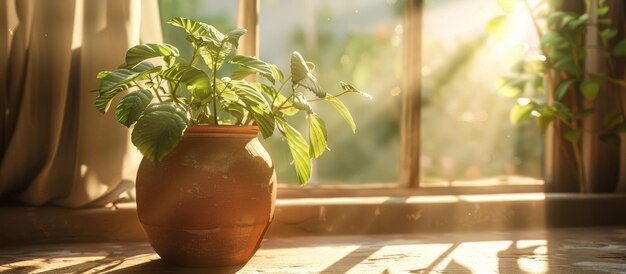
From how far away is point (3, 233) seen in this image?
171 centimetres

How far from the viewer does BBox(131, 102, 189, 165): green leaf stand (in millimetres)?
1186

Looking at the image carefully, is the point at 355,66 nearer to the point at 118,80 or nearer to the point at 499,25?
the point at 499,25

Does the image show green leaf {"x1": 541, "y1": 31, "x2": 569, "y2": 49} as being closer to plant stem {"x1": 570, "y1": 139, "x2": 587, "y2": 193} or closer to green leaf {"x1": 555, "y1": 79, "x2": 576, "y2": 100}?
green leaf {"x1": 555, "y1": 79, "x2": 576, "y2": 100}

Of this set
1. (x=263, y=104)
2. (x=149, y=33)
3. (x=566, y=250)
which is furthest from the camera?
(x=149, y=33)

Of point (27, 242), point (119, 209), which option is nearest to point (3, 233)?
point (27, 242)

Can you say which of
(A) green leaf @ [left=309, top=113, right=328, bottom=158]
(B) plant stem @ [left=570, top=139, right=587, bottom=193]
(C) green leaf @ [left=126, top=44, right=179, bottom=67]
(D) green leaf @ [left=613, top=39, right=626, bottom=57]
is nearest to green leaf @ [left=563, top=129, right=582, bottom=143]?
(B) plant stem @ [left=570, top=139, right=587, bottom=193]

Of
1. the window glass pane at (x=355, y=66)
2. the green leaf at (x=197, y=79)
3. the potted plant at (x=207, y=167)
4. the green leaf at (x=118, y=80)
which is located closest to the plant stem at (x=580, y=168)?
the window glass pane at (x=355, y=66)

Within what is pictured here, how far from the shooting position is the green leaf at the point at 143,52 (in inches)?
51.6

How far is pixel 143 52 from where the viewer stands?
1.33 metres

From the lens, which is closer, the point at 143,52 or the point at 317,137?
the point at 143,52

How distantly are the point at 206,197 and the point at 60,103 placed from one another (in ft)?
2.32

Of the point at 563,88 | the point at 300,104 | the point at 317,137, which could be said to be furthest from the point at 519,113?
the point at 300,104

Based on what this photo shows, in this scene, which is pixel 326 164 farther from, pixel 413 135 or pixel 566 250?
pixel 566 250

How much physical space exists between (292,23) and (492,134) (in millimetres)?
1006
